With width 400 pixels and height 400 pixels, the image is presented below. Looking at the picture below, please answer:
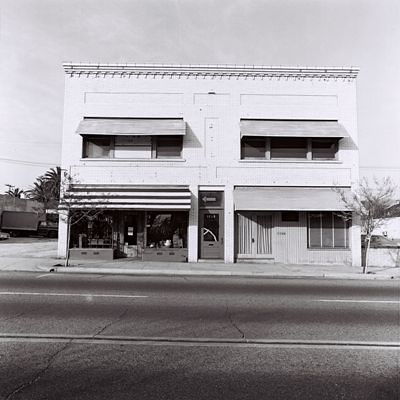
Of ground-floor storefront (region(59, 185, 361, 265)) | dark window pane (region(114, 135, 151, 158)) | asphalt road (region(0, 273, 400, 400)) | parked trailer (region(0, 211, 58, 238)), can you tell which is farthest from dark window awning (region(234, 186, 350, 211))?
parked trailer (region(0, 211, 58, 238))

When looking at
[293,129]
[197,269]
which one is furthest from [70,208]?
[293,129]

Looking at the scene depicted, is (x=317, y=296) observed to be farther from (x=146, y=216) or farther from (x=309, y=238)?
(x=146, y=216)

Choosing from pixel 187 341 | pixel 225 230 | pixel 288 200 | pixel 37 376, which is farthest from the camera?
pixel 225 230

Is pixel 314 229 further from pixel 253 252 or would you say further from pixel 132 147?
pixel 132 147

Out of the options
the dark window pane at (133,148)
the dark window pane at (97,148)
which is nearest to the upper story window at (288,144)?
the dark window pane at (133,148)

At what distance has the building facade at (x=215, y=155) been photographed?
17078 mm

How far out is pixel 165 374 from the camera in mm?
4254

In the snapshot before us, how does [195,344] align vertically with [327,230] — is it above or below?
below

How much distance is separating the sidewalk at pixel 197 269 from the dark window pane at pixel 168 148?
17.1 ft

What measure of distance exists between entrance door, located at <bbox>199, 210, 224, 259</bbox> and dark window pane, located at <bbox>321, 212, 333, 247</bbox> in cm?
491

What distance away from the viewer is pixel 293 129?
55.6 feet

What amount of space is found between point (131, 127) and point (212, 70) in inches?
193

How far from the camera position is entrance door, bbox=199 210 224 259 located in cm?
1712

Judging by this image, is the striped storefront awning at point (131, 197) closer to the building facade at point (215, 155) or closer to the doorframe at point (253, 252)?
the building facade at point (215, 155)
